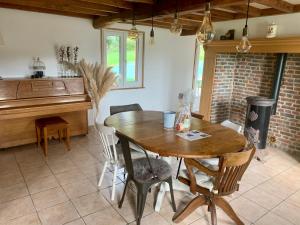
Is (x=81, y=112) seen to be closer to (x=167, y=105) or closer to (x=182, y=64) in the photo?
(x=167, y=105)

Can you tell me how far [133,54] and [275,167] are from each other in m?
3.34

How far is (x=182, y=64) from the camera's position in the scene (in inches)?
224

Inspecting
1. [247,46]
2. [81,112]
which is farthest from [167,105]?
[247,46]

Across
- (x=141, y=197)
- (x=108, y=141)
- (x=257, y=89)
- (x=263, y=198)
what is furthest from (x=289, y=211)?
(x=257, y=89)

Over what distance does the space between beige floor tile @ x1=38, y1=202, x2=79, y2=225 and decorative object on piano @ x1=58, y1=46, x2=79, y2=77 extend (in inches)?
98.4

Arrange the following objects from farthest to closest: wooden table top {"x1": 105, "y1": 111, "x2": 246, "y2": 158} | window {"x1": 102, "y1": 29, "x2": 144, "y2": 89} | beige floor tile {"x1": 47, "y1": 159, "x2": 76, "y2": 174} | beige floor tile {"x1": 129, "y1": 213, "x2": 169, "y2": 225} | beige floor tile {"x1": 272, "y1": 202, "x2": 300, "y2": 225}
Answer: window {"x1": 102, "y1": 29, "x2": 144, "y2": 89} < beige floor tile {"x1": 47, "y1": 159, "x2": 76, "y2": 174} < beige floor tile {"x1": 272, "y1": 202, "x2": 300, "y2": 225} < beige floor tile {"x1": 129, "y1": 213, "x2": 169, "y2": 225} < wooden table top {"x1": 105, "y1": 111, "x2": 246, "y2": 158}

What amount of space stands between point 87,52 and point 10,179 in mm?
2526

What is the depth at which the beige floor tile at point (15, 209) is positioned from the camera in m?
2.05

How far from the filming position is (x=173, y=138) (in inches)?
81.2

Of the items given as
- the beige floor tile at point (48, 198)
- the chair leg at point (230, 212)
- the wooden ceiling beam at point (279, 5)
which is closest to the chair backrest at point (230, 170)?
the chair leg at point (230, 212)

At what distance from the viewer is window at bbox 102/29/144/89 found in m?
4.50

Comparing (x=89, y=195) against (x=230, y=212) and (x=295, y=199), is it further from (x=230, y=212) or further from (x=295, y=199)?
(x=295, y=199)

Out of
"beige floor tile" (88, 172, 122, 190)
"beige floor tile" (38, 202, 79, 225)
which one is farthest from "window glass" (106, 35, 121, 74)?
"beige floor tile" (38, 202, 79, 225)

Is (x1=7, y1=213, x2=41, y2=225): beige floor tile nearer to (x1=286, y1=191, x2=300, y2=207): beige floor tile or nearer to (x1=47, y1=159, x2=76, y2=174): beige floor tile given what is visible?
(x1=47, y1=159, x2=76, y2=174): beige floor tile
